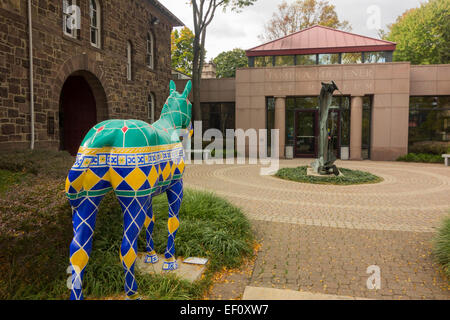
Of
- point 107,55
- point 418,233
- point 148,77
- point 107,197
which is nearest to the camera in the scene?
point 107,197

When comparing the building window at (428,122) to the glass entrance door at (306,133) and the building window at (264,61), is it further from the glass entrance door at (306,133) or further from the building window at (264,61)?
the building window at (264,61)

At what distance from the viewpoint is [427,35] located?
26.7 metres

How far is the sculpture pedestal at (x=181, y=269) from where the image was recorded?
3.80 metres

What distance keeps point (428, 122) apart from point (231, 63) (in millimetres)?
25977

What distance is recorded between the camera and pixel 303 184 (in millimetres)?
10906

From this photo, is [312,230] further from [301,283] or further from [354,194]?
[354,194]

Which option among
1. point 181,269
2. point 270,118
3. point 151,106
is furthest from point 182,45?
point 181,269

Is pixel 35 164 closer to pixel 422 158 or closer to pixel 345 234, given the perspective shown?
pixel 345 234

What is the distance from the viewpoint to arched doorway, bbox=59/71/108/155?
14750mm

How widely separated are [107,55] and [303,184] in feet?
33.7

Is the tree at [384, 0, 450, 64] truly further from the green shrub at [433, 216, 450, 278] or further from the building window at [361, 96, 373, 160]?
the green shrub at [433, 216, 450, 278]

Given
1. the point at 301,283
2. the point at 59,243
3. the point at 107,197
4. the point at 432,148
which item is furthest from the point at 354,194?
the point at 432,148

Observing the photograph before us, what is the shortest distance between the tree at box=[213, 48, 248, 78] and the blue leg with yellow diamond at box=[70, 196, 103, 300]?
39356 millimetres

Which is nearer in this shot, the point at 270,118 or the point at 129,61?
the point at 129,61
